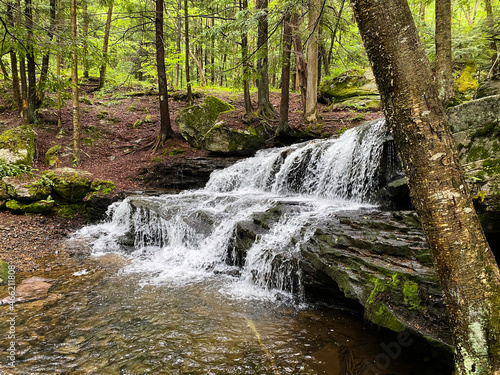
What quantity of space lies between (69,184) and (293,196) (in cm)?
786

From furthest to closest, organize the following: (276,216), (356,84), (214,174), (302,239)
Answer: (356,84), (214,174), (276,216), (302,239)

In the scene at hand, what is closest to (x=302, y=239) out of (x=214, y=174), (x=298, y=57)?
(x=214, y=174)

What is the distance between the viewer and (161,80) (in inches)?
558

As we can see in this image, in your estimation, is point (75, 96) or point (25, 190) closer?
point (25, 190)

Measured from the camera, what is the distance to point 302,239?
19.0 feet

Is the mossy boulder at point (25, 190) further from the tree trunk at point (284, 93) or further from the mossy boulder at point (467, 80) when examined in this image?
the mossy boulder at point (467, 80)

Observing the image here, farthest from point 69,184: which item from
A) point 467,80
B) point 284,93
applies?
point 467,80

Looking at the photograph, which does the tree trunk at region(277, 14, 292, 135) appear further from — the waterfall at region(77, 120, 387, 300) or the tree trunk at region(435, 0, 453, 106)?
the tree trunk at region(435, 0, 453, 106)

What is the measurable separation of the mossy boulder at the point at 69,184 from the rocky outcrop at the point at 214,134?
204 inches

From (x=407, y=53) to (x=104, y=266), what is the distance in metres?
7.39

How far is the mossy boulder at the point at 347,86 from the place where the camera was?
17281 mm

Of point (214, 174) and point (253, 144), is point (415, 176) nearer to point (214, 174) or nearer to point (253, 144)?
point (214, 174)

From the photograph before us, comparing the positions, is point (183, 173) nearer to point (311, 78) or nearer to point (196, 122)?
point (196, 122)

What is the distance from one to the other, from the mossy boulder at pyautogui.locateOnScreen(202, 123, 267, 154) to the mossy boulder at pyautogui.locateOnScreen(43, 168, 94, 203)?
527 centimetres
